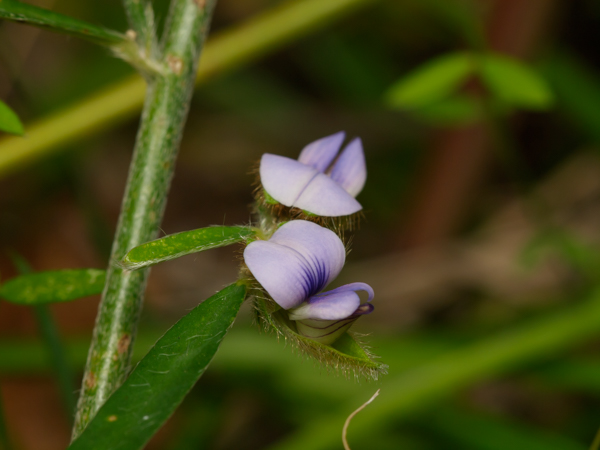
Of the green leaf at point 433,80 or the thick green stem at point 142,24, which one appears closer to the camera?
the thick green stem at point 142,24

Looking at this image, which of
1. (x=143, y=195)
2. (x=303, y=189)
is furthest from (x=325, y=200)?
(x=143, y=195)

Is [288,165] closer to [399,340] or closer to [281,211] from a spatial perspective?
[281,211]

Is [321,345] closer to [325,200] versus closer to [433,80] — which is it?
[325,200]

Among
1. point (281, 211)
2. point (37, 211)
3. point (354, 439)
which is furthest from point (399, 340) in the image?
point (37, 211)

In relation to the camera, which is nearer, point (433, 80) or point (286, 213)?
point (286, 213)

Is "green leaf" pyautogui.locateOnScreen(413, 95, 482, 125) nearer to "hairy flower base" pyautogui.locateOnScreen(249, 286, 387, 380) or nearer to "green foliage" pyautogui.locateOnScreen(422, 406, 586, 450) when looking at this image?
"green foliage" pyautogui.locateOnScreen(422, 406, 586, 450)

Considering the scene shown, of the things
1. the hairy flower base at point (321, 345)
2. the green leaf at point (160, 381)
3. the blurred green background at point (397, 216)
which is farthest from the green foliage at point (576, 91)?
the green leaf at point (160, 381)

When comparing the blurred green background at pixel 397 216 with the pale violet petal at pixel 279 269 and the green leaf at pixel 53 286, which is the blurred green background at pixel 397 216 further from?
the pale violet petal at pixel 279 269
